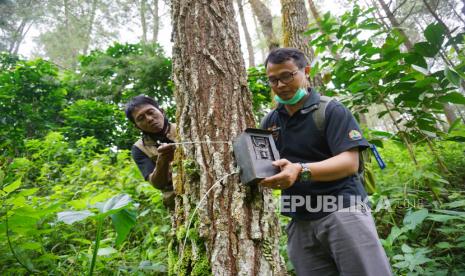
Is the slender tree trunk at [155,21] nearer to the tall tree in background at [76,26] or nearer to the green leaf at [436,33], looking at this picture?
the tall tree in background at [76,26]

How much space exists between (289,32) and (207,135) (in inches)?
159

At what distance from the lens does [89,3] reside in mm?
14789

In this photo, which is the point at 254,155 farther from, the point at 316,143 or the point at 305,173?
the point at 316,143

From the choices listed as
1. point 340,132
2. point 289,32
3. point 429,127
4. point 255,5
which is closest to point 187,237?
point 340,132

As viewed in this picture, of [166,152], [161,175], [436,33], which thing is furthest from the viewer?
[436,33]

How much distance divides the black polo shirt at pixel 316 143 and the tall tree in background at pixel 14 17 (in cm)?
1619

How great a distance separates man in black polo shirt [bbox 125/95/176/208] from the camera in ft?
8.20

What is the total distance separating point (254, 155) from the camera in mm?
1562

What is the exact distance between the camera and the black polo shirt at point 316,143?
1781 millimetres

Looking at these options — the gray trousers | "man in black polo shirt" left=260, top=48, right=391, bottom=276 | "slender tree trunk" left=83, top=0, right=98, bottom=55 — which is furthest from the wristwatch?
"slender tree trunk" left=83, top=0, right=98, bottom=55

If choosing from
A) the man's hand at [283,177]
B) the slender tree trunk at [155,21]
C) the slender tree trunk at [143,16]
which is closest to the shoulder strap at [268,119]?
the man's hand at [283,177]

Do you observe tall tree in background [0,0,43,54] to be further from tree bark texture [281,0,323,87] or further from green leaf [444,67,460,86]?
green leaf [444,67,460,86]

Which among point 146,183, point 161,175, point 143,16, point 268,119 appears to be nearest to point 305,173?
point 268,119

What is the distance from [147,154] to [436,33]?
8.66ft
